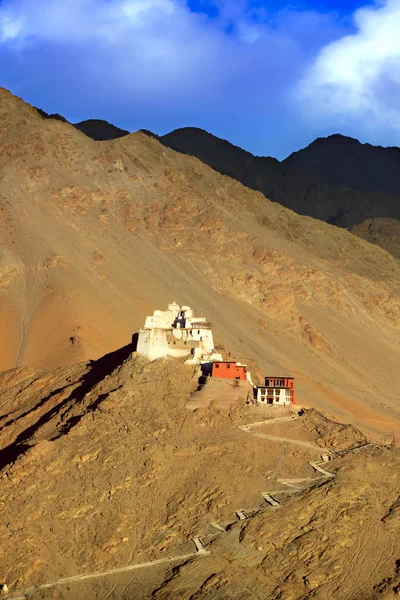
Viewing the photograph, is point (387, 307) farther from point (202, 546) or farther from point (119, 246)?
point (202, 546)

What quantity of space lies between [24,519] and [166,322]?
2522 centimetres

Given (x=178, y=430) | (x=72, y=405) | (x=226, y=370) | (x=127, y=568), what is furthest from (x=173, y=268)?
(x=127, y=568)

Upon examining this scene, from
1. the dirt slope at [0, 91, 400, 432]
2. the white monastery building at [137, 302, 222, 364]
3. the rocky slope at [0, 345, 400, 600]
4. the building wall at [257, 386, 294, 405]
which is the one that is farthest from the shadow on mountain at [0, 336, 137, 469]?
the dirt slope at [0, 91, 400, 432]

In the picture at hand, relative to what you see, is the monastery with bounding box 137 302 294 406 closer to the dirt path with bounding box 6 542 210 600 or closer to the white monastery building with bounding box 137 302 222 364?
the white monastery building with bounding box 137 302 222 364

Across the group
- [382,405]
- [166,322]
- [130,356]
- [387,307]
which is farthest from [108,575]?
[387,307]

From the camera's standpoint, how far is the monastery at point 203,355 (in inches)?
2393

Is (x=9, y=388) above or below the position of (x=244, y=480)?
above

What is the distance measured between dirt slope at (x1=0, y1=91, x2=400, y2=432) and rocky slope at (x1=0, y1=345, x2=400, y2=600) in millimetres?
31495

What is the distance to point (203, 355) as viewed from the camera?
64.1 meters

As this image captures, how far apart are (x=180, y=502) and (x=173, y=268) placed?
272 feet

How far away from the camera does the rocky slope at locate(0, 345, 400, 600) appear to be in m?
44.1

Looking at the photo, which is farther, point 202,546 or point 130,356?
point 130,356

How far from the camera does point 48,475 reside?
52.3 meters

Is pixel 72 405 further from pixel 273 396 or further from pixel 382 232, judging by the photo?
pixel 382 232
